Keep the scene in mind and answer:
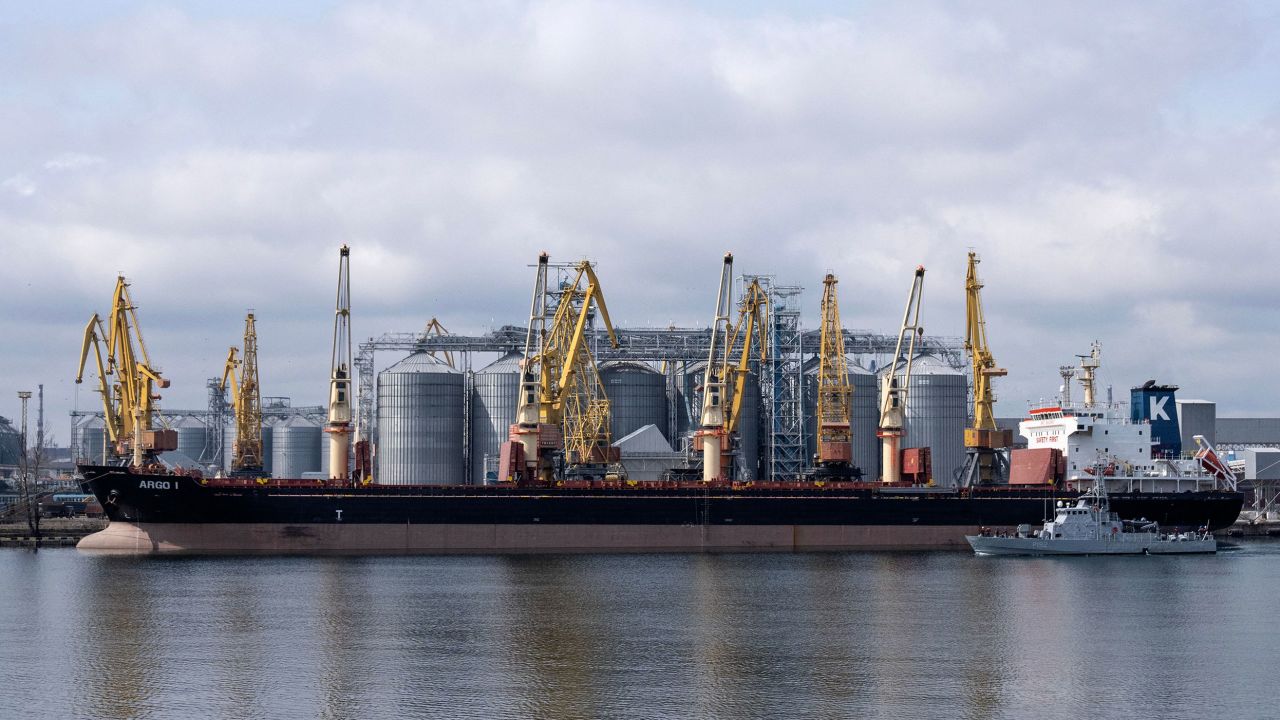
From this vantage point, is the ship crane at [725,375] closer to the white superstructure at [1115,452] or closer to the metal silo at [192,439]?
the white superstructure at [1115,452]

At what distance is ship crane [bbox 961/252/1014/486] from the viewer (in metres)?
86.5

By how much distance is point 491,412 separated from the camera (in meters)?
105

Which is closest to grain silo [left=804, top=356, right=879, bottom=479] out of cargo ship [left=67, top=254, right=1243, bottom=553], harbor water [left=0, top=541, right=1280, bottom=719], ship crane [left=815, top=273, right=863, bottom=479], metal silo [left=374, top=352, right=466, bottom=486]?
ship crane [left=815, top=273, right=863, bottom=479]

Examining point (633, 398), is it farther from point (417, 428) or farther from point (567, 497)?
point (567, 497)

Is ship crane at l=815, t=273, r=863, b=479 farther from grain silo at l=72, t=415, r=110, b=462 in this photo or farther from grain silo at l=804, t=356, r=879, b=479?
grain silo at l=72, t=415, r=110, b=462

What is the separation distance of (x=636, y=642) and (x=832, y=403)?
48.3m

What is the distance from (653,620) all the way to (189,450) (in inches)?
5378

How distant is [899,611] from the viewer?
49.8 metres

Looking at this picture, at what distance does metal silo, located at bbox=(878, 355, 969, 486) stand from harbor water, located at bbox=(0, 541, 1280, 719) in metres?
38.2

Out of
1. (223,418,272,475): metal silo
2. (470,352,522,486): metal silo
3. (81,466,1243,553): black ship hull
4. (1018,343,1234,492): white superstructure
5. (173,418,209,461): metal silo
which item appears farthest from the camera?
(173,418,209,461): metal silo

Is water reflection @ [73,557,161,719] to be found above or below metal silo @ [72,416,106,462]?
below

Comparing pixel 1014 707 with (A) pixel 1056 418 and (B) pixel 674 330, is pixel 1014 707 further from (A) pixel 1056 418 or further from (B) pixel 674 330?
(B) pixel 674 330

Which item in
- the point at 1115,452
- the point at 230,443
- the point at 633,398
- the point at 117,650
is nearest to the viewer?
the point at 117,650

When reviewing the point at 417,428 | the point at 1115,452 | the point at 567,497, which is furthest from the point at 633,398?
the point at 1115,452
